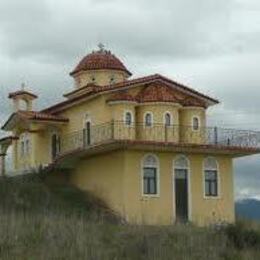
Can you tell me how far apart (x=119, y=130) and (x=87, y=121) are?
14.2ft

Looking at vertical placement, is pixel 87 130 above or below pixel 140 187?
above

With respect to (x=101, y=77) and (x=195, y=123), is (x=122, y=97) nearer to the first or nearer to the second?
(x=195, y=123)

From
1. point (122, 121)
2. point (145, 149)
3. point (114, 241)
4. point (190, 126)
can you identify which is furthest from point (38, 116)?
point (114, 241)

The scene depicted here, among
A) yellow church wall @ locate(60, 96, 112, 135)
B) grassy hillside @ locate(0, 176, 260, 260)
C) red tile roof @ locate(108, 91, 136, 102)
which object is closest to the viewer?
grassy hillside @ locate(0, 176, 260, 260)

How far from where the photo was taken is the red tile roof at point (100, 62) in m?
53.4

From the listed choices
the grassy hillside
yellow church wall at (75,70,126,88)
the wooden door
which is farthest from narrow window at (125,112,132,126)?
the grassy hillside

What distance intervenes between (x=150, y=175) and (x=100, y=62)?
11.1 meters

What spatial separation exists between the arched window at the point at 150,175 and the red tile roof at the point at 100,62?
10.0 meters

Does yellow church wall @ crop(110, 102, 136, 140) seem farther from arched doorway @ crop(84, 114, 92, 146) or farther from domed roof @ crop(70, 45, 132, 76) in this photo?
domed roof @ crop(70, 45, 132, 76)

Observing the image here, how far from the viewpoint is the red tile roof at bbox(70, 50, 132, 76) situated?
53.4 m

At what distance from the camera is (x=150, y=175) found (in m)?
45.4

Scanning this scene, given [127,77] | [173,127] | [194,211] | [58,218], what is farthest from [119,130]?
[58,218]

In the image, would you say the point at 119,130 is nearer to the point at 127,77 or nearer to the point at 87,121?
the point at 87,121

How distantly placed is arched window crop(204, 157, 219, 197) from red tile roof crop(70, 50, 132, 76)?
9.85 meters
